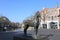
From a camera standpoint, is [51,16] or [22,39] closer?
[22,39]

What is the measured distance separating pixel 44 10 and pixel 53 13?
7.74m

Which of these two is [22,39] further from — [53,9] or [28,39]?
[53,9]

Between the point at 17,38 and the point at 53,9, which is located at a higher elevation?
the point at 53,9

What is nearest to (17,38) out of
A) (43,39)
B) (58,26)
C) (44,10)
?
(43,39)

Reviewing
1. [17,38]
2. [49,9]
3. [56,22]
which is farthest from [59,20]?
[17,38]

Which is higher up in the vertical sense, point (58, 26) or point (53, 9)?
point (53, 9)

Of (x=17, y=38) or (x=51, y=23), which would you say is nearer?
(x=17, y=38)

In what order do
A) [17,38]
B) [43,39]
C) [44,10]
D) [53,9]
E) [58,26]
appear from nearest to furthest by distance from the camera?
[43,39]
[17,38]
[58,26]
[53,9]
[44,10]

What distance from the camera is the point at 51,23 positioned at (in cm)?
9575

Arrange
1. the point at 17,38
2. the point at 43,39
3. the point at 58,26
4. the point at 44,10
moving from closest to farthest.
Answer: the point at 43,39, the point at 17,38, the point at 58,26, the point at 44,10

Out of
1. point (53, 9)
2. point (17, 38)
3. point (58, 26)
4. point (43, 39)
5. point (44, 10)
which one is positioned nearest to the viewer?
point (43, 39)

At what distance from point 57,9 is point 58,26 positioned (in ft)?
28.0

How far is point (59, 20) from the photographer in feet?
302

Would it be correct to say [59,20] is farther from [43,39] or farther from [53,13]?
[43,39]
